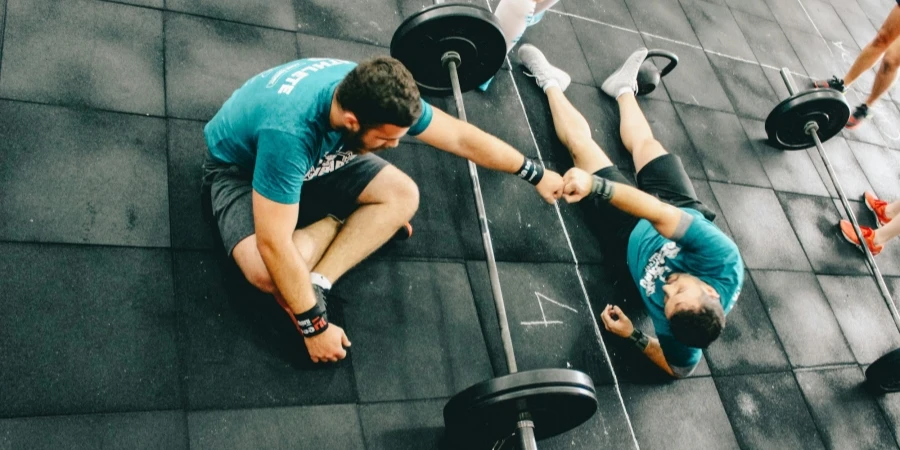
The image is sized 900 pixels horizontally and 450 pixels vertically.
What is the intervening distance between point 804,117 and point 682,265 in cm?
185

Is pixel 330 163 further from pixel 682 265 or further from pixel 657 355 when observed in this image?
pixel 657 355

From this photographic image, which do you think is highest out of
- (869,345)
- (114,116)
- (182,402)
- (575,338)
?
(114,116)

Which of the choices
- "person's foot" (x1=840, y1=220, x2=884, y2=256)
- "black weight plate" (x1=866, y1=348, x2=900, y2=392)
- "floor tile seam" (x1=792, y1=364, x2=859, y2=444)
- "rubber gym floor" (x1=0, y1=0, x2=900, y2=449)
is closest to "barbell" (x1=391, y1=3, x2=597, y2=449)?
"rubber gym floor" (x1=0, y1=0, x2=900, y2=449)

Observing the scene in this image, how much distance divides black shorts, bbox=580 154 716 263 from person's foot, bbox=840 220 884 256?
1439 mm

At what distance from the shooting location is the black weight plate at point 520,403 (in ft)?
5.87

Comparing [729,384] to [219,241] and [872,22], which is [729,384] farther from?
[872,22]

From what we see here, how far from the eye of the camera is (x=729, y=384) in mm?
2768

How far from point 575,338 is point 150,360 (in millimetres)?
1607

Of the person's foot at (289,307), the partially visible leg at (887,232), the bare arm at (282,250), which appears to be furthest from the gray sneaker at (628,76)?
the bare arm at (282,250)

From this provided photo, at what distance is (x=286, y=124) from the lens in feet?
5.59

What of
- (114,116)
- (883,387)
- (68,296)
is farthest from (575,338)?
(114,116)

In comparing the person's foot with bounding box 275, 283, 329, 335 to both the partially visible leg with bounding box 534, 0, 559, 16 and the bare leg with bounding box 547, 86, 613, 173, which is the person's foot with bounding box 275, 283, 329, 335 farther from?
the partially visible leg with bounding box 534, 0, 559, 16

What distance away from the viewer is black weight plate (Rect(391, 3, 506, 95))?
8.24 ft

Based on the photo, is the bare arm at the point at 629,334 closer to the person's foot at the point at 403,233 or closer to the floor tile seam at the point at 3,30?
the person's foot at the point at 403,233
